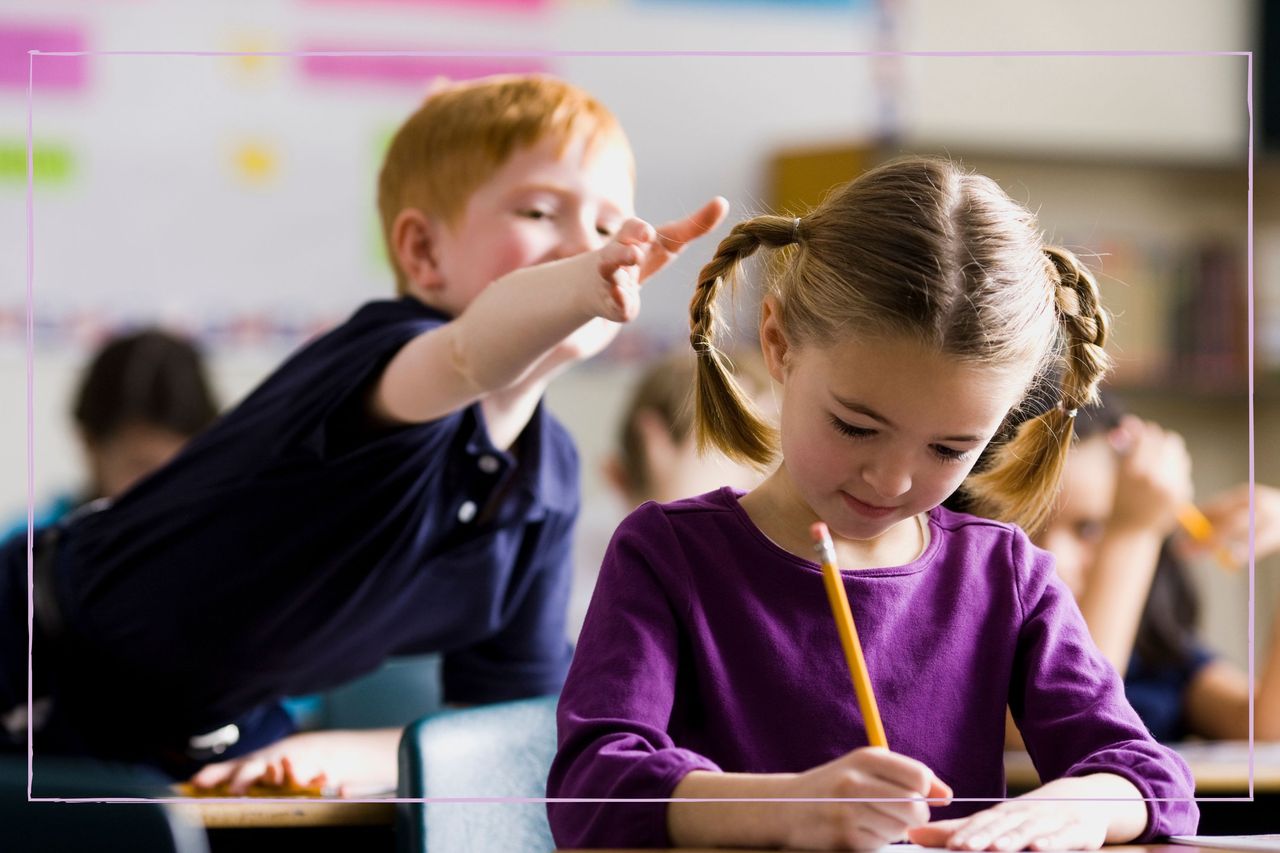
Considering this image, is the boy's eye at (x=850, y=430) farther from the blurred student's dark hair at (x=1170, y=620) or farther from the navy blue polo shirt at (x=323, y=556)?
the blurred student's dark hair at (x=1170, y=620)

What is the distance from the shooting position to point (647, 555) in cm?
59

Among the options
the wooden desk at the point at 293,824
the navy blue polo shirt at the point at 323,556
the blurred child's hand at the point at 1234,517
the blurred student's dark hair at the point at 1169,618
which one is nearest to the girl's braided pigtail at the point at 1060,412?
the blurred child's hand at the point at 1234,517

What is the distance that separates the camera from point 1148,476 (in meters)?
0.73

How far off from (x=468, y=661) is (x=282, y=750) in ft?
0.41

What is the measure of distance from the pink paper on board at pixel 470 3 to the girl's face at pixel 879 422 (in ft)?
6.56

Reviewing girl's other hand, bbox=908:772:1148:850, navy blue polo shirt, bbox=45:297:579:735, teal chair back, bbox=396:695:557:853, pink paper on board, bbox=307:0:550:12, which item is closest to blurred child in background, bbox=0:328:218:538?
navy blue polo shirt, bbox=45:297:579:735

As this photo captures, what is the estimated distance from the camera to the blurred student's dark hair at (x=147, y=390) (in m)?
1.20

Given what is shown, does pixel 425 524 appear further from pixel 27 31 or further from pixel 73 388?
pixel 27 31

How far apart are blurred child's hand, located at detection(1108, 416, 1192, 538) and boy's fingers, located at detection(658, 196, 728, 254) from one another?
0.24 m

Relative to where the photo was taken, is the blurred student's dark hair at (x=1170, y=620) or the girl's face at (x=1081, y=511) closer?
the girl's face at (x=1081, y=511)

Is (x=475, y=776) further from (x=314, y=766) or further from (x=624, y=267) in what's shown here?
(x=624, y=267)

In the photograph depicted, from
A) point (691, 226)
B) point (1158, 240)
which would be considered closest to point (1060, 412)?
point (691, 226)

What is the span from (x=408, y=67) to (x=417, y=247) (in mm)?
93

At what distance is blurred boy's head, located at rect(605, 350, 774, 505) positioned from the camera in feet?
1.89
